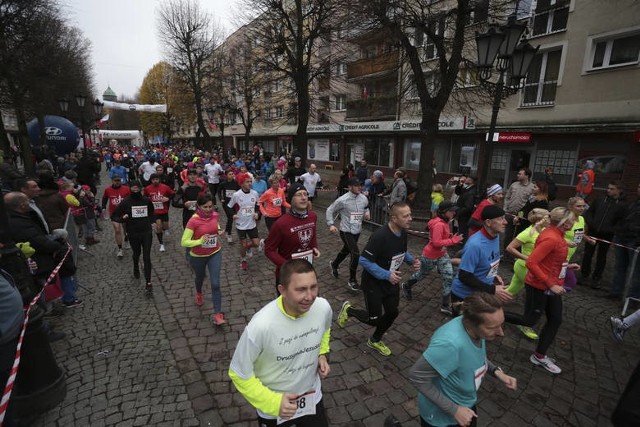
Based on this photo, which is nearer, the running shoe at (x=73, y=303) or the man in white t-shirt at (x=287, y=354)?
the man in white t-shirt at (x=287, y=354)

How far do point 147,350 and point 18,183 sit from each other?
4.04 metres

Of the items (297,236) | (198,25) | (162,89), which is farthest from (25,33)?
(162,89)

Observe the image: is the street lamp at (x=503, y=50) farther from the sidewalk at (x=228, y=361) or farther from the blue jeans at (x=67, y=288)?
the blue jeans at (x=67, y=288)

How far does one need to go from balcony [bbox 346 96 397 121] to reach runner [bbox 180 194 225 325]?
20.6 m

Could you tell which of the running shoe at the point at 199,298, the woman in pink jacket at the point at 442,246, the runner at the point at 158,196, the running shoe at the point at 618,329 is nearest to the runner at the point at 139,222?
the running shoe at the point at 199,298

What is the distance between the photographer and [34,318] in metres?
3.20

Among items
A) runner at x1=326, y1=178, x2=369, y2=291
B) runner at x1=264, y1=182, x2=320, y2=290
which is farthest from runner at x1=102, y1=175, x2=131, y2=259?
runner at x1=264, y1=182, x2=320, y2=290

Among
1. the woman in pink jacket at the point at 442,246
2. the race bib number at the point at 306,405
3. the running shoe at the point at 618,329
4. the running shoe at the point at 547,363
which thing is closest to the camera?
the race bib number at the point at 306,405

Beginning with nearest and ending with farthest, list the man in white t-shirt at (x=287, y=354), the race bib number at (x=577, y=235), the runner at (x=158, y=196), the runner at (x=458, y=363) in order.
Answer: the man in white t-shirt at (x=287, y=354) → the runner at (x=458, y=363) → the race bib number at (x=577, y=235) → the runner at (x=158, y=196)

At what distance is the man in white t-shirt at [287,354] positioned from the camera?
1.97 m

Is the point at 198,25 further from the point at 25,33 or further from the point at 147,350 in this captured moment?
the point at 147,350

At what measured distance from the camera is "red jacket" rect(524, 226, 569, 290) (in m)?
3.81

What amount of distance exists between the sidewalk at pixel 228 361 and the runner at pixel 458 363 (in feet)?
4.06

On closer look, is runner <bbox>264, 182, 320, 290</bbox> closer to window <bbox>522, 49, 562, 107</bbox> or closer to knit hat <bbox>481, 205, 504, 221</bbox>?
knit hat <bbox>481, 205, 504, 221</bbox>
